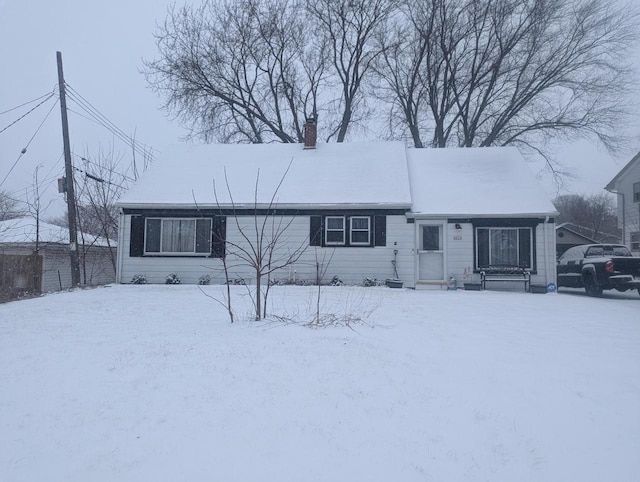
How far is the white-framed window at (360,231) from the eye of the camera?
13984 mm

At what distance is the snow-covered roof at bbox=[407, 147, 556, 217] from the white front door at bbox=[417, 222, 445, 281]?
0.66 meters

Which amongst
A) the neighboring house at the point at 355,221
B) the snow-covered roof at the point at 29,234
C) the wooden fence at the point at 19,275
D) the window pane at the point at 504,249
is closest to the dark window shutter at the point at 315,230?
the neighboring house at the point at 355,221

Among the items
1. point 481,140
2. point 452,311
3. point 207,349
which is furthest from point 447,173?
point 207,349

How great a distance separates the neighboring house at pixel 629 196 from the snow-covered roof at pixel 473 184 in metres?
14.5

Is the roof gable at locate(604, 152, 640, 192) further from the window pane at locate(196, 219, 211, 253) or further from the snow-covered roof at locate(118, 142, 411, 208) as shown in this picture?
the window pane at locate(196, 219, 211, 253)

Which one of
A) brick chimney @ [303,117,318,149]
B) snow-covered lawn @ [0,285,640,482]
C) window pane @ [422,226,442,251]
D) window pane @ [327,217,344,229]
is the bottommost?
snow-covered lawn @ [0,285,640,482]

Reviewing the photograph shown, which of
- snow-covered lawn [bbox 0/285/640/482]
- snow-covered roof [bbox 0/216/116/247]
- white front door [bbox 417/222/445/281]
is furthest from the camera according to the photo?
snow-covered roof [bbox 0/216/116/247]

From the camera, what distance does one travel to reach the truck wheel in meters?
12.4

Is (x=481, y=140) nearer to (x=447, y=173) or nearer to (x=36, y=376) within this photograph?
(x=447, y=173)

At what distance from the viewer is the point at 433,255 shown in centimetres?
1393

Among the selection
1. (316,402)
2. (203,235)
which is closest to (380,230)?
(203,235)

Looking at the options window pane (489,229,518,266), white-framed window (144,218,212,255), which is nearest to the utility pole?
white-framed window (144,218,212,255)

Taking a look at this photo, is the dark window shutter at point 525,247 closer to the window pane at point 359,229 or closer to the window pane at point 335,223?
the window pane at point 359,229

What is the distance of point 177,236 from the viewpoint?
1466 cm
